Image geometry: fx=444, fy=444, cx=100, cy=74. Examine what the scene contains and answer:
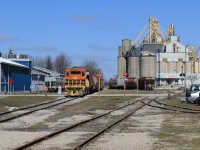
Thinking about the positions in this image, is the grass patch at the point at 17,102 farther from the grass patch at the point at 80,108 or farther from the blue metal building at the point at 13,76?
the blue metal building at the point at 13,76

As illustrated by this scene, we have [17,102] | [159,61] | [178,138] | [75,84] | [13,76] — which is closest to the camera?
[178,138]

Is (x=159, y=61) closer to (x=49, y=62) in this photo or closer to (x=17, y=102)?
(x=49, y=62)

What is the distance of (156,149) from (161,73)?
13230cm

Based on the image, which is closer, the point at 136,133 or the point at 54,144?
the point at 54,144

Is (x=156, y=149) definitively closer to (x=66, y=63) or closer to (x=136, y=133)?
(x=136, y=133)

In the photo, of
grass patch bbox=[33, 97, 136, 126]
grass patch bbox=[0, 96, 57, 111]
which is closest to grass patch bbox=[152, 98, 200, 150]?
grass patch bbox=[33, 97, 136, 126]

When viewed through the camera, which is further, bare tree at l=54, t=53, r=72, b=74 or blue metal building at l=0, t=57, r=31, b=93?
bare tree at l=54, t=53, r=72, b=74

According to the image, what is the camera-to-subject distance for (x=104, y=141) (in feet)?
45.8

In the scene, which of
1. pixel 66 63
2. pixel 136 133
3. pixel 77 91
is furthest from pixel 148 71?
pixel 136 133

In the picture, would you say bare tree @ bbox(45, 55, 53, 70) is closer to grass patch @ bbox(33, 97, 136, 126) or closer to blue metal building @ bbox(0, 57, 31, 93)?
blue metal building @ bbox(0, 57, 31, 93)

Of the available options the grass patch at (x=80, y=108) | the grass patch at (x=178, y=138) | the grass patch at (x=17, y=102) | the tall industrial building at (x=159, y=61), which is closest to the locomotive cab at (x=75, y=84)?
the grass patch at (x=17, y=102)

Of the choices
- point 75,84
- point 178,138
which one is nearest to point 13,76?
point 75,84

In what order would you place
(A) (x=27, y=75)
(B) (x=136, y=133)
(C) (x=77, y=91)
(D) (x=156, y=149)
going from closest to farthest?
(D) (x=156, y=149)
(B) (x=136, y=133)
(C) (x=77, y=91)
(A) (x=27, y=75)

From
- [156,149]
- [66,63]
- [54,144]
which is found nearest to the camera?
[156,149]
